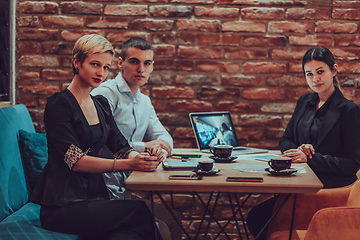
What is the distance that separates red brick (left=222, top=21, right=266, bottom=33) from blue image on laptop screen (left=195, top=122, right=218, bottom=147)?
784 mm

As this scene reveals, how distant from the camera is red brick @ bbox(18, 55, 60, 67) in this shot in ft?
8.70

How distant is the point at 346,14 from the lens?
8.61ft

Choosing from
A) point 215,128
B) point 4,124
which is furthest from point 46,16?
point 215,128

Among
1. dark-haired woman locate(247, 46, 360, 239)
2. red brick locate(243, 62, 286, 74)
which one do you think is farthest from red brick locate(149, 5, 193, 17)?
dark-haired woman locate(247, 46, 360, 239)

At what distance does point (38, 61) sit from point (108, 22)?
609 millimetres

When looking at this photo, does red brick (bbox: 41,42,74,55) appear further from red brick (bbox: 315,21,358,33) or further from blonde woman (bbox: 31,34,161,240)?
red brick (bbox: 315,21,358,33)

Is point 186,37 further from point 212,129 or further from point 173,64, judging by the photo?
point 212,129

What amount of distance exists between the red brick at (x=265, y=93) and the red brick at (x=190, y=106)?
0.30 meters

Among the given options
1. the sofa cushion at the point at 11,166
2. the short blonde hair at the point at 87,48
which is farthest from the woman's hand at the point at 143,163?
the sofa cushion at the point at 11,166

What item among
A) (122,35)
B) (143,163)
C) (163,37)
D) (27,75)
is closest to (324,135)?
(143,163)

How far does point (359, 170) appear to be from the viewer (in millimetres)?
1989

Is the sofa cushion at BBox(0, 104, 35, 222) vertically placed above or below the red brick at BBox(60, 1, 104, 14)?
below

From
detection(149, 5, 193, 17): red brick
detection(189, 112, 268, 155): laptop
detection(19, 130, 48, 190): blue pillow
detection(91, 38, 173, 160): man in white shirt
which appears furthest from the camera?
detection(149, 5, 193, 17): red brick

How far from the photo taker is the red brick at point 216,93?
105 inches
